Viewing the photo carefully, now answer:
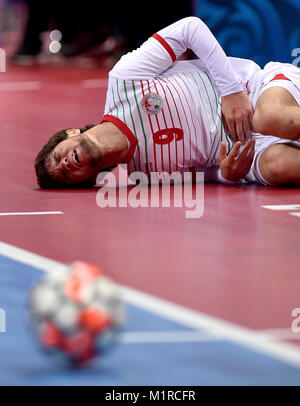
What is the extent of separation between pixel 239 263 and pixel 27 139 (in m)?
4.16

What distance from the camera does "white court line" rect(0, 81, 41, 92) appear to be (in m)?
11.4

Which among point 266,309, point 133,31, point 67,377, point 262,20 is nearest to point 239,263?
point 266,309

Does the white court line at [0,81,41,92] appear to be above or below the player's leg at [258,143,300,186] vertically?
above

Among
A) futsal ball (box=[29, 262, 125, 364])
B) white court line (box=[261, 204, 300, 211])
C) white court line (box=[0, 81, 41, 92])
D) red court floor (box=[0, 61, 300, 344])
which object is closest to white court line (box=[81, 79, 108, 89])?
white court line (box=[0, 81, 41, 92])

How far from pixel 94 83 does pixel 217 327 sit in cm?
904

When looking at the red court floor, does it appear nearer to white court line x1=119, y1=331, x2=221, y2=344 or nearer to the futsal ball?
white court line x1=119, y1=331, x2=221, y2=344

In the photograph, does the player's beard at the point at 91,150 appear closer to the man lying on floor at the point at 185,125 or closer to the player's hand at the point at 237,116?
the man lying on floor at the point at 185,125

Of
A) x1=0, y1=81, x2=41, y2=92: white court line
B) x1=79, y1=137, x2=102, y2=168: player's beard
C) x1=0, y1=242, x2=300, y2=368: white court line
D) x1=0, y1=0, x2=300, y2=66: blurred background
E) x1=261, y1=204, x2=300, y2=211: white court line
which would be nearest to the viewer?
x1=0, y1=242, x2=300, y2=368: white court line

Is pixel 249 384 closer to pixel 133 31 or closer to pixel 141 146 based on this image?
pixel 141 146

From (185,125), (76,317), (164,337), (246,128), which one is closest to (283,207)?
(246,128)

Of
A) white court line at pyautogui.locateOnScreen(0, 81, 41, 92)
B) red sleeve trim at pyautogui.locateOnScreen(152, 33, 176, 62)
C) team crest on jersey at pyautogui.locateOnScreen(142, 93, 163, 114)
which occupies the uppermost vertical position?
white court line at pyautogui.locateOnScreen(0, 81, 41, 92)

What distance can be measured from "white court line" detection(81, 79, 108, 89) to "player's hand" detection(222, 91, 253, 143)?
597cm

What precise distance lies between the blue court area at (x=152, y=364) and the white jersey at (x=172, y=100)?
244 centimetres

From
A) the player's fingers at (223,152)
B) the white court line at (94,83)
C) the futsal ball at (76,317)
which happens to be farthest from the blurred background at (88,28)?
the futsal ball at (76,317)
